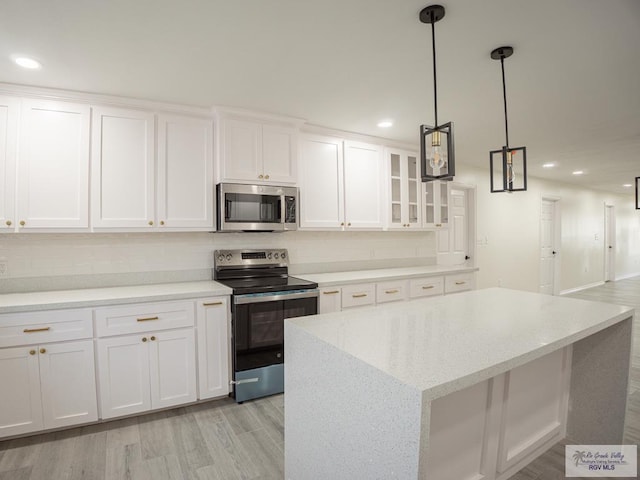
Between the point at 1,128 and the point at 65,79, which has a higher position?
the point at 65,79

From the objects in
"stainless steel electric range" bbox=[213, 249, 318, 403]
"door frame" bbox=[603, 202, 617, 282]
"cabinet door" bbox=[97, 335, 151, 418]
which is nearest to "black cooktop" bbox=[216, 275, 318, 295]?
"stainless steel electric range" bbox=[213, 249, 318, 403]

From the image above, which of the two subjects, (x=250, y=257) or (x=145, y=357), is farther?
(x=250, y=257)

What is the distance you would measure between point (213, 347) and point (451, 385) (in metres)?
2.13

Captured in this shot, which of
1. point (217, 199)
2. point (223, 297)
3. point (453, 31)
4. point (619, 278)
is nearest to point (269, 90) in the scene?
point (217, 199)

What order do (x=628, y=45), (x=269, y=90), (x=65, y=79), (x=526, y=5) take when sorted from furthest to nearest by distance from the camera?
(x=269, y=90) → (x=65, y=79) → (x=628, y=45) → (x=526, y=5)

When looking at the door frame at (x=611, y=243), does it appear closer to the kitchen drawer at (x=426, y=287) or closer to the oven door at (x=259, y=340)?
the kitchen drawer at (x=426, y=287)

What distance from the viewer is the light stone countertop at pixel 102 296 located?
2.21m

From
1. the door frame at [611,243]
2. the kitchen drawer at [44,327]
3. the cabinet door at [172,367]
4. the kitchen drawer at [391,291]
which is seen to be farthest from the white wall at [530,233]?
the kitchen drawer at [44,327]

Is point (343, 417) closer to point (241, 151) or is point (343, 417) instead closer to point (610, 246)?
point (241, 151)

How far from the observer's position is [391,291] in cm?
357

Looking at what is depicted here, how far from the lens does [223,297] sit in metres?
2.74

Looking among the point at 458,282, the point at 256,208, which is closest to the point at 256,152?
the point at 256,208

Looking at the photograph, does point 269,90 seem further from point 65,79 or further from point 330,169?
point 65,79

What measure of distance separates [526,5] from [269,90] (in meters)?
1.67
